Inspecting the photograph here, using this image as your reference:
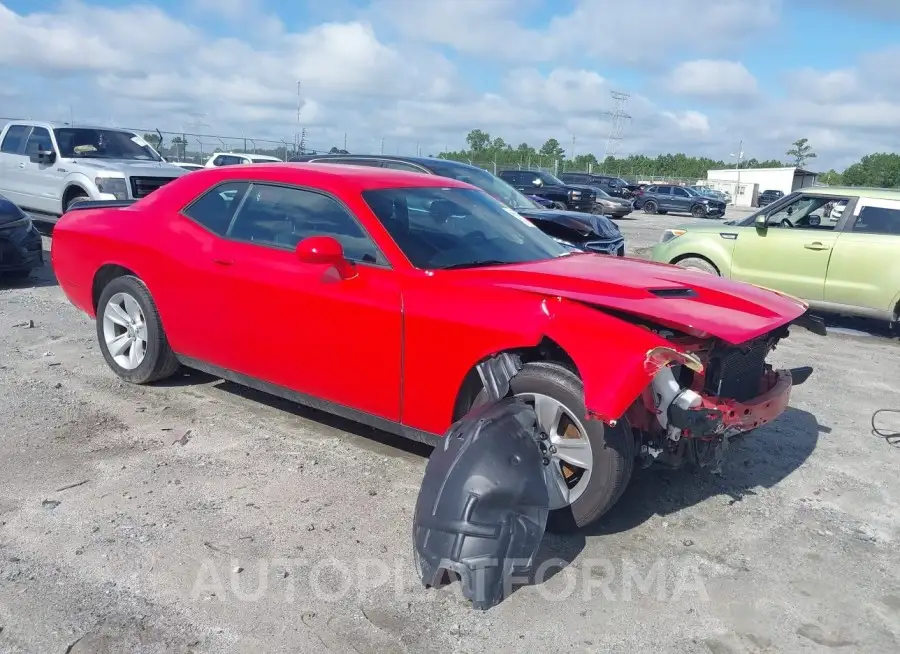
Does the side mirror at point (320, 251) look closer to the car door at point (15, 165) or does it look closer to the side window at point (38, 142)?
the side window at point (38, 142)

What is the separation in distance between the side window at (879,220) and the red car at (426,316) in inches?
195

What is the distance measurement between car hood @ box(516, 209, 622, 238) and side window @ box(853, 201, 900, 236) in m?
2.71

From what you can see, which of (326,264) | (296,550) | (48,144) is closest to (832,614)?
(296,550)

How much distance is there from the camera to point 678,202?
121 ft

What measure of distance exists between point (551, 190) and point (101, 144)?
1437 centimetres

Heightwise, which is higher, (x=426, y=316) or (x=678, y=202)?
(x=426, y=316)

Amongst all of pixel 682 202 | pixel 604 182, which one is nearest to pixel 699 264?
pixel 682 202

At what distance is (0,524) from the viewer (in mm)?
3479

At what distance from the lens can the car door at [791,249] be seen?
8.48 meters

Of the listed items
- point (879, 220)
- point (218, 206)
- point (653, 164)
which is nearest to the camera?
point (218, 206)

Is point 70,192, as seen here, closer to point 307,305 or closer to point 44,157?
point 44,157

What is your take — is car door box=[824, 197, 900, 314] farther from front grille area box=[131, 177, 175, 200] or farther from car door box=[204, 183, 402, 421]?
front grille area box=[131, 177, 175, 200]

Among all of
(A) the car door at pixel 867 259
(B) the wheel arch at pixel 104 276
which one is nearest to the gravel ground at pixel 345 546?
(B) the wheel arch at pixel 104 276

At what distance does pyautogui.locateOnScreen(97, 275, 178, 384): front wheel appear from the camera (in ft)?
16.7
